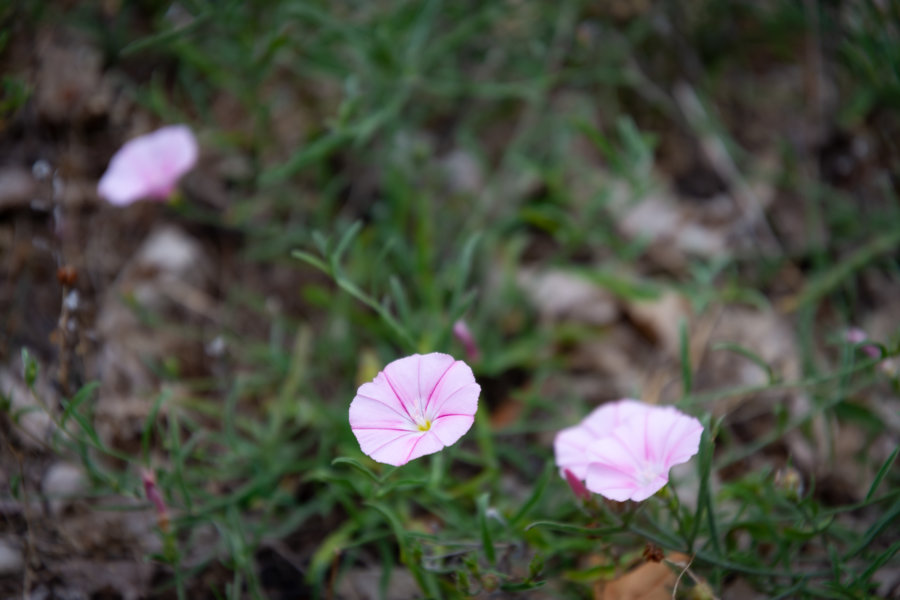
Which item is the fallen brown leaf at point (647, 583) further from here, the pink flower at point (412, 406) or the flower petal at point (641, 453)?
the pink flower at point (412, 406)

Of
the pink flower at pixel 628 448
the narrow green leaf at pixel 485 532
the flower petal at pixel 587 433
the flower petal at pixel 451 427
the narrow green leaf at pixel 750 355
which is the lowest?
the narrow green leaf at pixel 485 532

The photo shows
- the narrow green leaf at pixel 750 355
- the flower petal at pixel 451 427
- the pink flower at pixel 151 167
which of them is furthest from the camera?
the pink flower at pixel 151 167

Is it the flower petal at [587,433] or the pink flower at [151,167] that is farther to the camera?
the pink flower at [151,167]

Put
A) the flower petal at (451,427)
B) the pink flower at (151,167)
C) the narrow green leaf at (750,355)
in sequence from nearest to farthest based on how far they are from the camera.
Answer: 1. the flower petal at (451,427)
2. the narrow green leaf at (750,355)
3. the pink flower at (151,167)

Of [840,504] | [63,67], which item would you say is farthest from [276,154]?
[840,504]

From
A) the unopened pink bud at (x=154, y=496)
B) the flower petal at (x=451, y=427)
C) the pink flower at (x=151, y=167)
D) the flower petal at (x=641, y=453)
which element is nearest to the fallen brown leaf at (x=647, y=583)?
the flower petal at (x=641, y=453)

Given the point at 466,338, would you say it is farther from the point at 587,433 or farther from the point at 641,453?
the point at 641,453

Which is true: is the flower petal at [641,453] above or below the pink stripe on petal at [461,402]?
below
